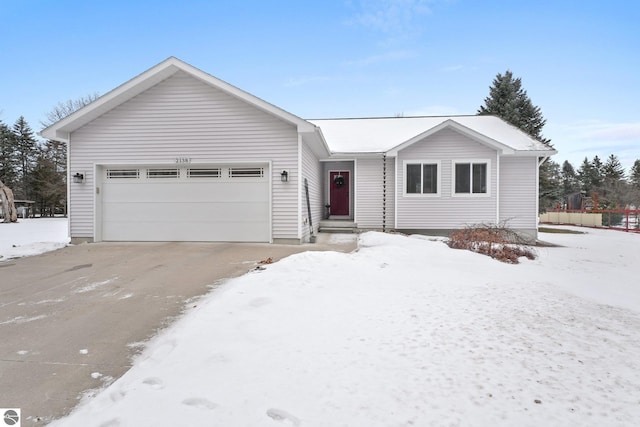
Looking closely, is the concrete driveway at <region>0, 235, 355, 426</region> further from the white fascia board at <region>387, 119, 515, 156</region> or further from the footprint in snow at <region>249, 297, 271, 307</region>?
the white fascia board at <region>387, 119, 515, 156</region>

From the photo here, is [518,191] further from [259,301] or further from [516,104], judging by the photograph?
[516,104]

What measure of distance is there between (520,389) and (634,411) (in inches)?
24.5

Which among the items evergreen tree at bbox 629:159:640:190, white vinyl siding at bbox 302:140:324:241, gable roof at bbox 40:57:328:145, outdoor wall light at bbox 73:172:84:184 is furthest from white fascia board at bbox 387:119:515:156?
evergreen tree at bbox 629:159:640:190

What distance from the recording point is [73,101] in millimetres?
29812

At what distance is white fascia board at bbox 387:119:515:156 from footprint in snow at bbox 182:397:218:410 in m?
11.0

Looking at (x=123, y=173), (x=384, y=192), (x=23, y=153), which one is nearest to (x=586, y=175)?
(x=384, y=192)

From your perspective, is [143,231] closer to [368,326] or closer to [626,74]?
[368,326]

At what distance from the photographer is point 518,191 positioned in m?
12.5

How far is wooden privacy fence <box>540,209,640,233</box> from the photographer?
61.6 feet

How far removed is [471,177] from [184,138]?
9.84m

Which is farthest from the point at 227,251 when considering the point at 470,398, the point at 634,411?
the point at 634,411

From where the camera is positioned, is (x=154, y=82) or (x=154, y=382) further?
(x=154, y=82)

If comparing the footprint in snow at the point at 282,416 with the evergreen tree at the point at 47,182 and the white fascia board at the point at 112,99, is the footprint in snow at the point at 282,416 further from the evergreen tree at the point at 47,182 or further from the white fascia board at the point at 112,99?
the evergreen tree at the point at 47,182

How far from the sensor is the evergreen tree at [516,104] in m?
27.6
